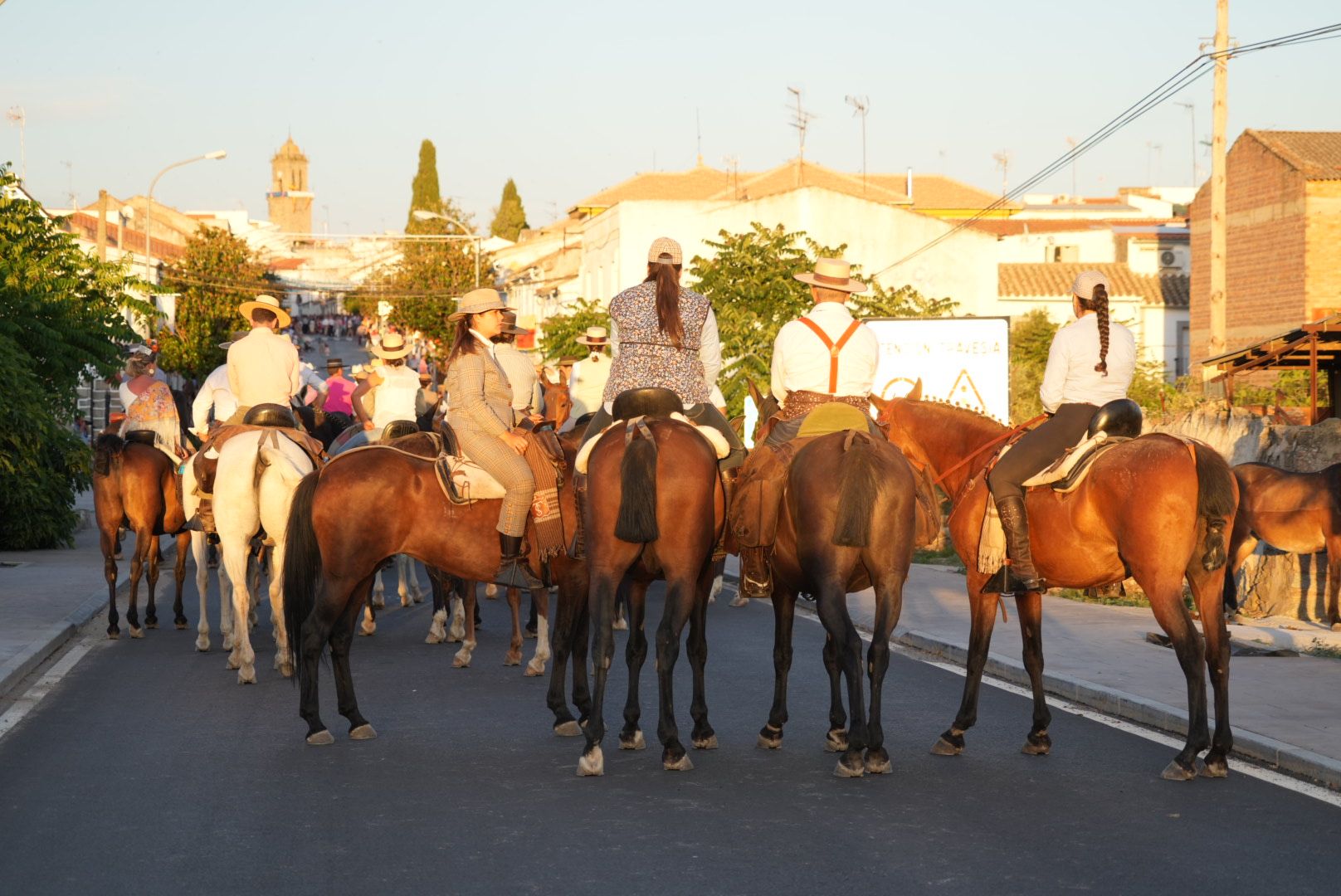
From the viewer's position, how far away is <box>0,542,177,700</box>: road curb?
1203 cm

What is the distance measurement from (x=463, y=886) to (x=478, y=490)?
12.1 ft

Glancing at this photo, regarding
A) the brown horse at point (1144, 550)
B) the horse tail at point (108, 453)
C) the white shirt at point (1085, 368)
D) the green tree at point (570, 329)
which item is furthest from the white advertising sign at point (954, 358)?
the brown horse at point (1144, 550)

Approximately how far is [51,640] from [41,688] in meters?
2.08

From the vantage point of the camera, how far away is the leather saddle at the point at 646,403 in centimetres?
891

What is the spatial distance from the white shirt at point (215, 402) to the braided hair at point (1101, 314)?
7917 mm

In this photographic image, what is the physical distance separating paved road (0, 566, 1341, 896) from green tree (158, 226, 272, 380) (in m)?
44.7

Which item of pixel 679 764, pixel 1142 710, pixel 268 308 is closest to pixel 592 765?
pixel 679 764

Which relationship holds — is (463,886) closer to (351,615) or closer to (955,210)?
(351,615)

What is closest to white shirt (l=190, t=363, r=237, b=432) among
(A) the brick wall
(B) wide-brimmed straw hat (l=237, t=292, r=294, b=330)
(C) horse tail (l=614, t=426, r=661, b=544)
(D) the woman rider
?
(B) wide-brimmed straw hat (l=237, t=292, r=294, b=330)

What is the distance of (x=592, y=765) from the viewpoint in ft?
27.8

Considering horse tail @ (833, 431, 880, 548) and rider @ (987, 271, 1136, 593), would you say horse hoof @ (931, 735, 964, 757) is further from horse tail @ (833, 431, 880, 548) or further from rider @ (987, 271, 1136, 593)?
horse tail @ (833, 431, 880, 548)

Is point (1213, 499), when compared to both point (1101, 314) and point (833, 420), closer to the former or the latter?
point (1101, 314)

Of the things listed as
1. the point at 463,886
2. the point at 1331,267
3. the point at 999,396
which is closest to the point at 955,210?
the point at 1331,267

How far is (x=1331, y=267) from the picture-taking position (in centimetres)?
5331
